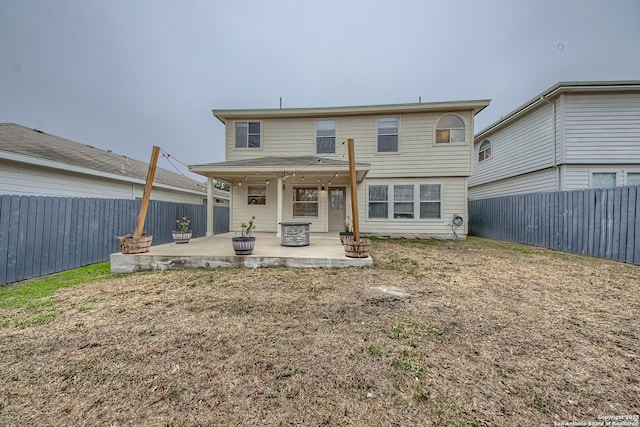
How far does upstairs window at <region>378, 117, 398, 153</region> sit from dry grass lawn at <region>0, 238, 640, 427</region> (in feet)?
24.2

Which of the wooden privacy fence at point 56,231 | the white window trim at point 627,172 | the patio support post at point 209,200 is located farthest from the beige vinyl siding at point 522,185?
the wooden privacy fence at point 56,231

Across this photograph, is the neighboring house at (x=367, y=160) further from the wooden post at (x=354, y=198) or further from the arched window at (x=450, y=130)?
the wooden post at (x=354, y=198)

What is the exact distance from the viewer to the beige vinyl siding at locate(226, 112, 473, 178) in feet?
32.6

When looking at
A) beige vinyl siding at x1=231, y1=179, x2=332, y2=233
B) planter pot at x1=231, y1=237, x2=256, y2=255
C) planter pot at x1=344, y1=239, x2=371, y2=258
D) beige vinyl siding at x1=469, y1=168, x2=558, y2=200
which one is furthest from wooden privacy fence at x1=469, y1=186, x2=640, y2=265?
planter pot at x1=231, y1=237, x2=256, y2=255

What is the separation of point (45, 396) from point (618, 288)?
7.25 m

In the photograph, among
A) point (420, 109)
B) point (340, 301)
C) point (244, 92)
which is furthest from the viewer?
point (244, 92)

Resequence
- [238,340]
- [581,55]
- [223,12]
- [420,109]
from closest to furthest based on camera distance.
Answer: [238,340] < [420,109] < [223,12] < [581,55]

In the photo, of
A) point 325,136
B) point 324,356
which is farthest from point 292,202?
point 324,356

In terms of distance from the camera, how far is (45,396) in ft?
5.62

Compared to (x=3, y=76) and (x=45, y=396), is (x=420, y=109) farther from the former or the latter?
(x=3, y=76)

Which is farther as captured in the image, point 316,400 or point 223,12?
point 223,12

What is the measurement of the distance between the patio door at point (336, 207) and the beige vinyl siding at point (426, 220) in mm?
766

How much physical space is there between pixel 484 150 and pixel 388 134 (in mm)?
7314

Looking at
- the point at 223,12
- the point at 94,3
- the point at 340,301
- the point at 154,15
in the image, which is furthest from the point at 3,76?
the point at 340,301
